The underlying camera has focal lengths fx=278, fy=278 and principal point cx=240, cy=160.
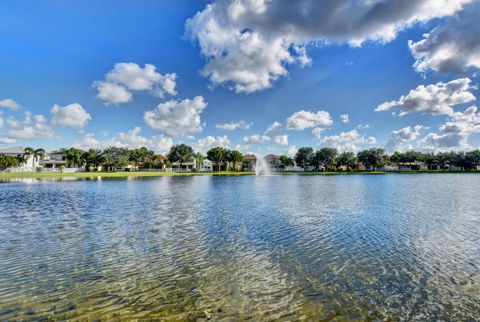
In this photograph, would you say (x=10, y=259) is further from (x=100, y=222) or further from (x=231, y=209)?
(x=231, y=209)

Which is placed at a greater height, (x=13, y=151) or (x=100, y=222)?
(x=13, y=151)

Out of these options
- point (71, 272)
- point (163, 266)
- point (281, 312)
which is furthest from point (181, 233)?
point (281, 312)

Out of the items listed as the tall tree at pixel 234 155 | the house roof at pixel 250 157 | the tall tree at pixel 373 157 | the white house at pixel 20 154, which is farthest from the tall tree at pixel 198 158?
the tall tree at pixel 373 157

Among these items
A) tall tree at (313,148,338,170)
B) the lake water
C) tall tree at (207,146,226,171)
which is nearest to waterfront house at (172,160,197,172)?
tall tree at (207,146,226,171)

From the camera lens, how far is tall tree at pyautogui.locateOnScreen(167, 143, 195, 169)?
125 metres

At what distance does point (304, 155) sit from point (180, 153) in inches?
2265

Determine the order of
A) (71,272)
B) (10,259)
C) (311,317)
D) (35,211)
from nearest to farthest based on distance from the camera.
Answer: (311,317) → (71,272) → (10,259) → (35,211)

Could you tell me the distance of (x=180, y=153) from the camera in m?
126

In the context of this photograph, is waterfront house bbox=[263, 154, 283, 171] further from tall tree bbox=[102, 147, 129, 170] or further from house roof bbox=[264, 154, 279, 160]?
tall tree bbox=[102, 147, 129, 170]

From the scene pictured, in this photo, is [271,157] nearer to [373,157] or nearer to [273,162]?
[273,162]

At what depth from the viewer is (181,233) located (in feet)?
44.8

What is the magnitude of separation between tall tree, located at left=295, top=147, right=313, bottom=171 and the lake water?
11417 cm

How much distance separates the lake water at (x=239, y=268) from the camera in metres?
6.56

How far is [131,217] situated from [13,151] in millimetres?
143150
